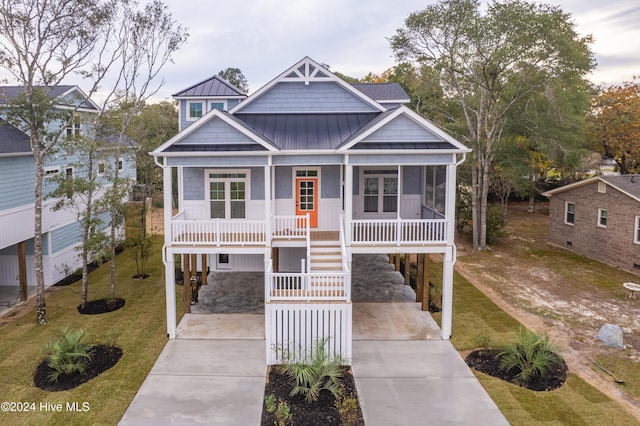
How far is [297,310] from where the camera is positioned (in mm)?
12172

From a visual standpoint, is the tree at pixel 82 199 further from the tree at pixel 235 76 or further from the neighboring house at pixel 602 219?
the tree at pixel 235 76

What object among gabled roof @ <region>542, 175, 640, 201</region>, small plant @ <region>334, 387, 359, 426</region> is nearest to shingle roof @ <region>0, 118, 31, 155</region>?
small plant @ <region>334, 387, 359, 426</region>

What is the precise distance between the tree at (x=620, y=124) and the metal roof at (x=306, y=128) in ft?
97.9

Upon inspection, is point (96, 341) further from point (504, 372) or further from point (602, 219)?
point (602, 219)

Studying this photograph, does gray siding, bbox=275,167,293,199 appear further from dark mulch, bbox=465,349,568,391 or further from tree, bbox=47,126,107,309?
dark mulch, bbox=465,349,568,391

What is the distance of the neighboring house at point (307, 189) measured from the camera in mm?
12602

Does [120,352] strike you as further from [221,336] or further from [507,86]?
[507,86]

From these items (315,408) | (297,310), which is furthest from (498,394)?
(297,310)

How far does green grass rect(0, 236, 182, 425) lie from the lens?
970cm

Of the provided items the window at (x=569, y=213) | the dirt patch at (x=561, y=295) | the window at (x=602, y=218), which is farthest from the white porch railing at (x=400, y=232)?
the window at (x=569, y=213)

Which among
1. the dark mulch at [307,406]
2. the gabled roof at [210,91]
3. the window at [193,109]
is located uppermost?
the gabled roof at [210,91]

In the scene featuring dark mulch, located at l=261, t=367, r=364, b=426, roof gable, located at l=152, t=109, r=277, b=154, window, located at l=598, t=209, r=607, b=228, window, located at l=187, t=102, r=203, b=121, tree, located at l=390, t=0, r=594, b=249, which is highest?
tree, located at l=390, t=0, r=594, b=249

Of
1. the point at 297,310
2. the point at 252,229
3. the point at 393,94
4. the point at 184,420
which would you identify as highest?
the point at 393,94

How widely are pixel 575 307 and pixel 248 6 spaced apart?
19266mm
